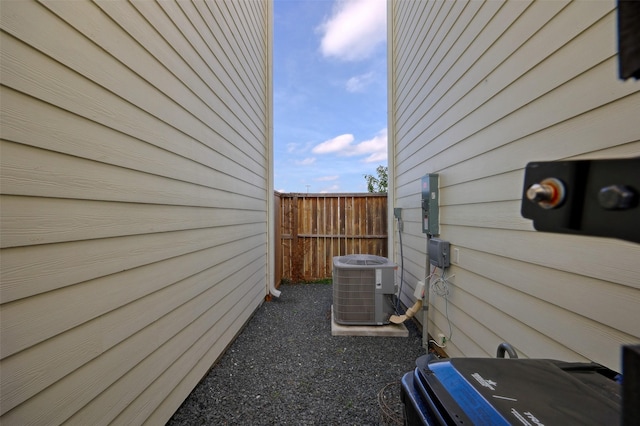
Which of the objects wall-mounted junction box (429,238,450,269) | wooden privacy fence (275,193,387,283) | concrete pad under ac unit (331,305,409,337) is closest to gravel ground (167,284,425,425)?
concrete pad under ac unit (331,305,409,337)

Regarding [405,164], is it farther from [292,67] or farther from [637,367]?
[637,367]

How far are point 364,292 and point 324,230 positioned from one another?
2.65 meters

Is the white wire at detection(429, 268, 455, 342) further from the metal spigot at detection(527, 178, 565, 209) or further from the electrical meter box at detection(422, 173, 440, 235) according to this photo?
the metal spigot at detection(527, 178, 565, 209)

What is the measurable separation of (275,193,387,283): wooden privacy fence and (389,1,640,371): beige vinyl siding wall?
2755mm

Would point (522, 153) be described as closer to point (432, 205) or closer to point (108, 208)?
point (432, 205)

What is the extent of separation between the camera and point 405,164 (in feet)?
13.4

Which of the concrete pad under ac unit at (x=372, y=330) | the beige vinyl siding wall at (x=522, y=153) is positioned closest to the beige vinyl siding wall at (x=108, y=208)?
the concrete pad under ac unit at (x=372, y=330)

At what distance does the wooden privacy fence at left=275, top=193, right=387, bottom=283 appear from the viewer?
5.76 meters

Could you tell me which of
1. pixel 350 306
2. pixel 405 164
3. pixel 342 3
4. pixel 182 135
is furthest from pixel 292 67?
pixel 350 306

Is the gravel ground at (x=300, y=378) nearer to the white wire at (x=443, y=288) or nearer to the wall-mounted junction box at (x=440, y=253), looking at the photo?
the white wire at (x=443, y=288)

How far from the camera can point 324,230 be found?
19.3 ft

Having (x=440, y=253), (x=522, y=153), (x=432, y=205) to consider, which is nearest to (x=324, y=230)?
(x=432, y=205)

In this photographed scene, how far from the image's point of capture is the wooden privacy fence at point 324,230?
5.76 m

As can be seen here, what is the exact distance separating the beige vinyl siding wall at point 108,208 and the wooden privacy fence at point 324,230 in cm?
321
